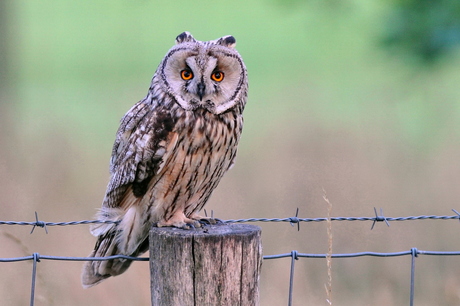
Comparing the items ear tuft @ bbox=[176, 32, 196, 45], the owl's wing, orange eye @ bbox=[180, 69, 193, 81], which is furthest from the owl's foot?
ear tuft @ bbox=[176, 32, 196, 45]

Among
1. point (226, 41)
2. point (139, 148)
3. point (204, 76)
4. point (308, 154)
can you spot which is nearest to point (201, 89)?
point (204, 76)

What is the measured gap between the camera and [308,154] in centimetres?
682

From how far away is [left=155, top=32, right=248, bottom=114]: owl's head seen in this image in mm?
3334

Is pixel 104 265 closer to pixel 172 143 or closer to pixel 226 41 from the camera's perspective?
pixel 172 143

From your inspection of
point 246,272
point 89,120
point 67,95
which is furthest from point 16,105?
point 246,272

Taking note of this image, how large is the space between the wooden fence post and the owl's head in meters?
1.21

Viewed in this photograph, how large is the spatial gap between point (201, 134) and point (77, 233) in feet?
7.06

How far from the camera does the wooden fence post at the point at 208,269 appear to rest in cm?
223

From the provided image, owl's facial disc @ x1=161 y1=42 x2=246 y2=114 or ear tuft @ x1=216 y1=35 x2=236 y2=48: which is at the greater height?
ear tuft @ x1=216 y1=35 x2=236 y2=48

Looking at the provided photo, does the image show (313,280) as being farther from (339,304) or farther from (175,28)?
(175,28)

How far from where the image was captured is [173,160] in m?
3.36

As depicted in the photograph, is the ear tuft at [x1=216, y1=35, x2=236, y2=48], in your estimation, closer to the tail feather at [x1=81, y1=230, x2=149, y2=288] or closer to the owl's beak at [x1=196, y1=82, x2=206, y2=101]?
the owl's beak at [x1=196, y1=82, x2=206, y2=101]

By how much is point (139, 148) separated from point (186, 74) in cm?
47

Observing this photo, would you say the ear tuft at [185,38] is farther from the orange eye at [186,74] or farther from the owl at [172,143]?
the orange eye at [186,74]
